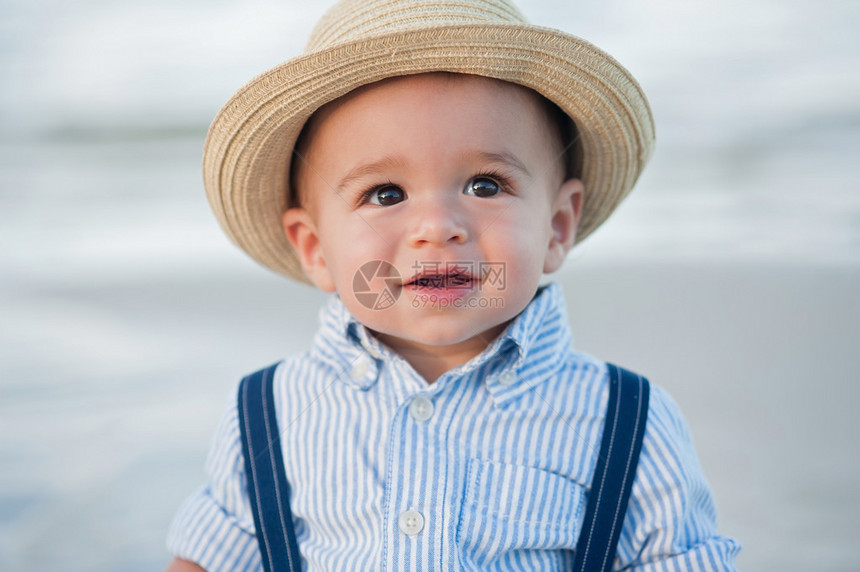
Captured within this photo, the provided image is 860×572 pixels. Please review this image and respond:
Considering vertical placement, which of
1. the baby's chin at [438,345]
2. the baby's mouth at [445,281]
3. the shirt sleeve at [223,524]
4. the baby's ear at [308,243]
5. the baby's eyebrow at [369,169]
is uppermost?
the baby's eyebrow at [369,169]

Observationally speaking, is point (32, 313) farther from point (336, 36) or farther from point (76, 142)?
point (336, 36)

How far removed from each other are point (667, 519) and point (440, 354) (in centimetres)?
34

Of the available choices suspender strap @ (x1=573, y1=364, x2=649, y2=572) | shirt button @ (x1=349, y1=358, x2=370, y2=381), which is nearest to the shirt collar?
shirt button @ (x1=349, y1=358, x2=370, y2=381)

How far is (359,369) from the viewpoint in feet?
3.43

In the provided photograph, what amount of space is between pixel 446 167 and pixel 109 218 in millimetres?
2335

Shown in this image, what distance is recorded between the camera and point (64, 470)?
5.38 ft

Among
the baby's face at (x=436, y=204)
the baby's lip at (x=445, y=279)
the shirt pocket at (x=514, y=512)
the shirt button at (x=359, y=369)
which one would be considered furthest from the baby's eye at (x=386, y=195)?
the shirt pocket at (x=514, y=512)

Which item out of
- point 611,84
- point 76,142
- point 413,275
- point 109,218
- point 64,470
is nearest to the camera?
point 413,275

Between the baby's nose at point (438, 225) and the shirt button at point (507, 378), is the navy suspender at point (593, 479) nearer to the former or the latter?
the shirt button at point (507, 378)

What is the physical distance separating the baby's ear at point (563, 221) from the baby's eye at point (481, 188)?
151 mm

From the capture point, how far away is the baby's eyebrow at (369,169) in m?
0.93

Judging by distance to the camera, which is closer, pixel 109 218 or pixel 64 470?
pixel 64 470

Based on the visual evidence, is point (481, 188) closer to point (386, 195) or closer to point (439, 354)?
point (386, 195)

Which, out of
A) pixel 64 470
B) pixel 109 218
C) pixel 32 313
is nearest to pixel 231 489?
pixel 64 470
